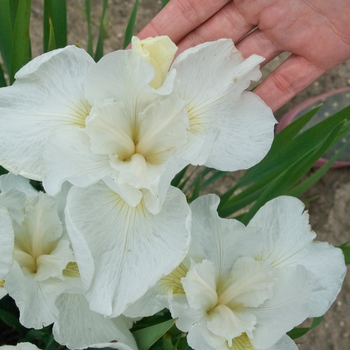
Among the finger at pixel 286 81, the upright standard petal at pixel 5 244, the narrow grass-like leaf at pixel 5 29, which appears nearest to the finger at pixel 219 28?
the finger at pixel 286 81

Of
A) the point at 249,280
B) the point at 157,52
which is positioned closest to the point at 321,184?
the point at 249,280

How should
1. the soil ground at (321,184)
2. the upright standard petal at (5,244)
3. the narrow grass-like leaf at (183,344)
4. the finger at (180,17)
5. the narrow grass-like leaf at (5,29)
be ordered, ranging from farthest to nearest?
the soil ground at (321,184) → the finger at (180,17) → the narrow grass-like leaf at (5,29) → the narrow grass-like leaf at (183,344) → the upright standard petal at (5,244)

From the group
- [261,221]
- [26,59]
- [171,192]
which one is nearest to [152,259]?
[171,192]

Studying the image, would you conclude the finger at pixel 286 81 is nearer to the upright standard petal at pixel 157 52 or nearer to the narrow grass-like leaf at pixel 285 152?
the narrow grass-like leaf at pixel 285 152

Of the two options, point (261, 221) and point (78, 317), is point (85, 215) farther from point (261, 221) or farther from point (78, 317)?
point (261, 221)

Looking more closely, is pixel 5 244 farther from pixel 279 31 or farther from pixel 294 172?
pixel 279 31

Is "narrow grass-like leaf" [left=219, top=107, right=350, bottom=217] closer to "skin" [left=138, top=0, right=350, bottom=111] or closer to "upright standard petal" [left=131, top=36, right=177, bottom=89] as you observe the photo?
"skin" [left=138, top=0, right=350, bottom=111]
